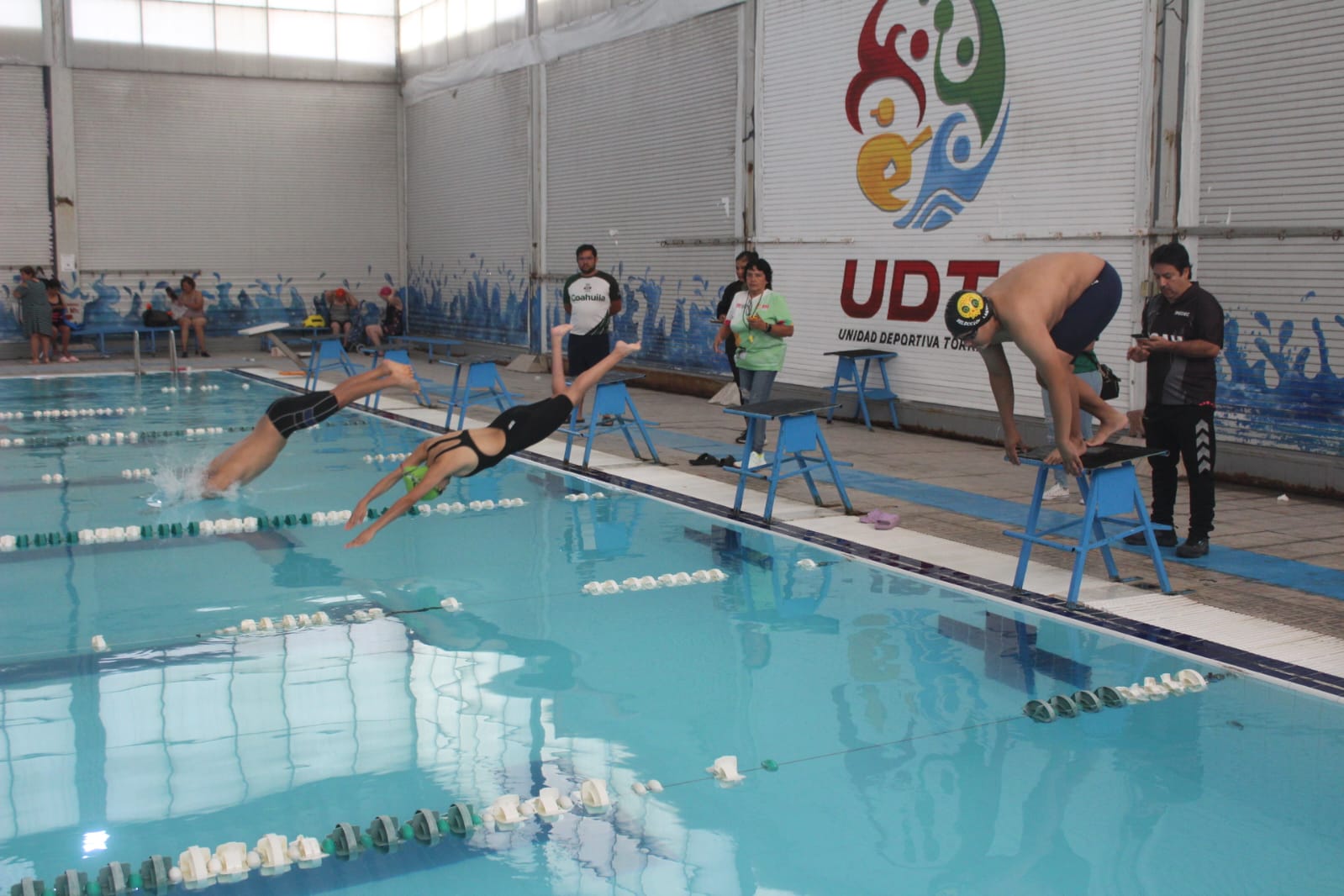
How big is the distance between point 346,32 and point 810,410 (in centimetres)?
1820

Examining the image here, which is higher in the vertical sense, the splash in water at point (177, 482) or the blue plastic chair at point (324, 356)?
the blue plastic chair at point (324, 356)

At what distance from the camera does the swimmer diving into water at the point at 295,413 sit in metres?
6.14

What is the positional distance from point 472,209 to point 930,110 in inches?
446

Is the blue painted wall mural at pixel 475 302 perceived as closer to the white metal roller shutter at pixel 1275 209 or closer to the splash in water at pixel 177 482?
the splash in water at pixel 177 482

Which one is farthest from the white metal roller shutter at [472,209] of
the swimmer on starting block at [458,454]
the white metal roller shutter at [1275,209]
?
the swimmer on starting block at [458,454]

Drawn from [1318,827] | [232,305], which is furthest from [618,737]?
[232,305]

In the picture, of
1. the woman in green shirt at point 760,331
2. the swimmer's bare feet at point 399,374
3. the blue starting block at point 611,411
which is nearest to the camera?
the swimmer's bare feet at point 399,374

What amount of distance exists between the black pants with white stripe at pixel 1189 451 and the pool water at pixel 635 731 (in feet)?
5.19

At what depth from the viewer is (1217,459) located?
9086mm

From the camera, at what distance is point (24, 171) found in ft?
66.9

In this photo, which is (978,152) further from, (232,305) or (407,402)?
(232,305)

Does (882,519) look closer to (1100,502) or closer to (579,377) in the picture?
(1100,502)

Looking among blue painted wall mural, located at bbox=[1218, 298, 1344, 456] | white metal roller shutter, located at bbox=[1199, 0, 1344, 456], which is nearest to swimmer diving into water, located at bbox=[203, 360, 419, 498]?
blue painted wall mural, located at bbox=[1218, 298, 1344, 456]

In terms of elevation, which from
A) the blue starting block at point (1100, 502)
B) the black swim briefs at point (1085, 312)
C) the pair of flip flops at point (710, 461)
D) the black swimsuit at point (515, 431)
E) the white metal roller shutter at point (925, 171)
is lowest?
the pair of flip flops at point (710, 461)
